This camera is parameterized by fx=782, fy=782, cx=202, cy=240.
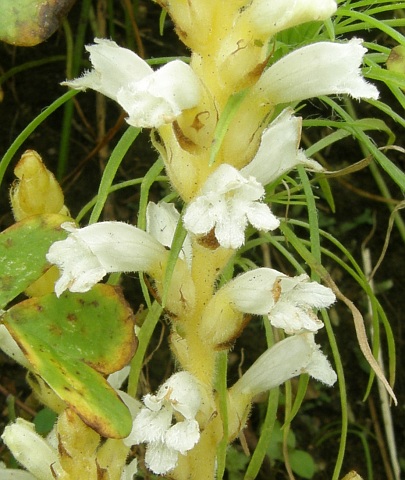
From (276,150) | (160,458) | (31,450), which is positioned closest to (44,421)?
(31,450)

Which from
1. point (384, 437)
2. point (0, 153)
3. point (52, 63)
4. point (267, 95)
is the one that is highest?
point (52, 63)

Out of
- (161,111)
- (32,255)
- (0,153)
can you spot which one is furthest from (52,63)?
(161,111)

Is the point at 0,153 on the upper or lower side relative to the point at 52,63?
lower

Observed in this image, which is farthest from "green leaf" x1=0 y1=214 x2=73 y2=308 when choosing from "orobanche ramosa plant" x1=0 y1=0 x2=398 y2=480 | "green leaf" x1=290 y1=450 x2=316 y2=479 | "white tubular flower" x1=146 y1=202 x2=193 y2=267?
"green leaf" x1=290 y1=450 x2=316 y2=479

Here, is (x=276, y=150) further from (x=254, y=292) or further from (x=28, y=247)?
(x=28, y=247)

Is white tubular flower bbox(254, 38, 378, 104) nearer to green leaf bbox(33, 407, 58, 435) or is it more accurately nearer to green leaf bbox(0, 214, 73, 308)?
green leaf bbox(0, 214, 73, 308)

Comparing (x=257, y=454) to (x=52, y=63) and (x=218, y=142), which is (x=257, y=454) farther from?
(x=52, y=63)
